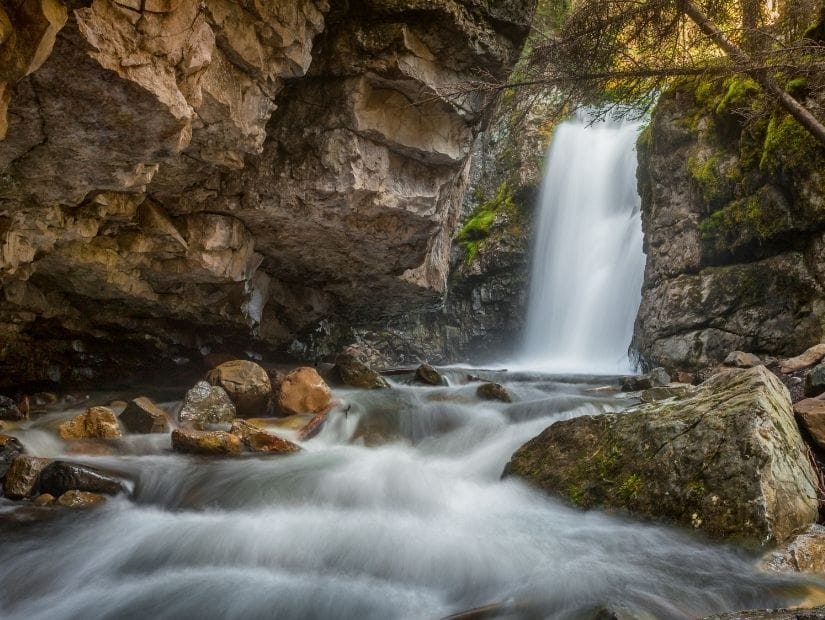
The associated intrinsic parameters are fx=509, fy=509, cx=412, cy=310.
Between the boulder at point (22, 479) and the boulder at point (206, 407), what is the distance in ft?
8.65

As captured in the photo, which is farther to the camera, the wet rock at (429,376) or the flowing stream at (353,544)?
the wet rock at (429,376)

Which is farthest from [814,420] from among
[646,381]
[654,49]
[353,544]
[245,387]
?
[245,387]

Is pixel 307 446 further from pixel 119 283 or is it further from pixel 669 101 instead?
pixel 669 101

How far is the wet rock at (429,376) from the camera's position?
12773 millimetres

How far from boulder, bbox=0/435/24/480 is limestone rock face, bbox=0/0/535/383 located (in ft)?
7.54

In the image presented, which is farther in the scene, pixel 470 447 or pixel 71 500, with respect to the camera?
pixel 470 447

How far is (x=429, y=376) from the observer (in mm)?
12828

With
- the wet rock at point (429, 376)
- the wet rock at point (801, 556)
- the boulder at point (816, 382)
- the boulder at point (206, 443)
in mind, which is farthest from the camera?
the wet rock at point (429, 376)

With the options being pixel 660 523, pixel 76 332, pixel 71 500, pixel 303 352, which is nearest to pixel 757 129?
pixel 660 523

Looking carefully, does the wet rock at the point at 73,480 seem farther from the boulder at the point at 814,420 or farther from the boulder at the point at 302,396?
the boulder at the point at 814,420

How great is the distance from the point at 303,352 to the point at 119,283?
7063 millimetres

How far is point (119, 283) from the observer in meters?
8.93

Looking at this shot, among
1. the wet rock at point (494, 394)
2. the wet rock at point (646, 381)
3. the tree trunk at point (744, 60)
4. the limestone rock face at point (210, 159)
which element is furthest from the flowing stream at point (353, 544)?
the tree trunk at point (744, 60)

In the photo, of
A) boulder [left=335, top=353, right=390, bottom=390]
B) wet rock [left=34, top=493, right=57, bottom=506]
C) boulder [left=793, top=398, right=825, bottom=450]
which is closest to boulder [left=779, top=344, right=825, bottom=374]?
boulder [left=793, top=398, right=825, bottom=450]
